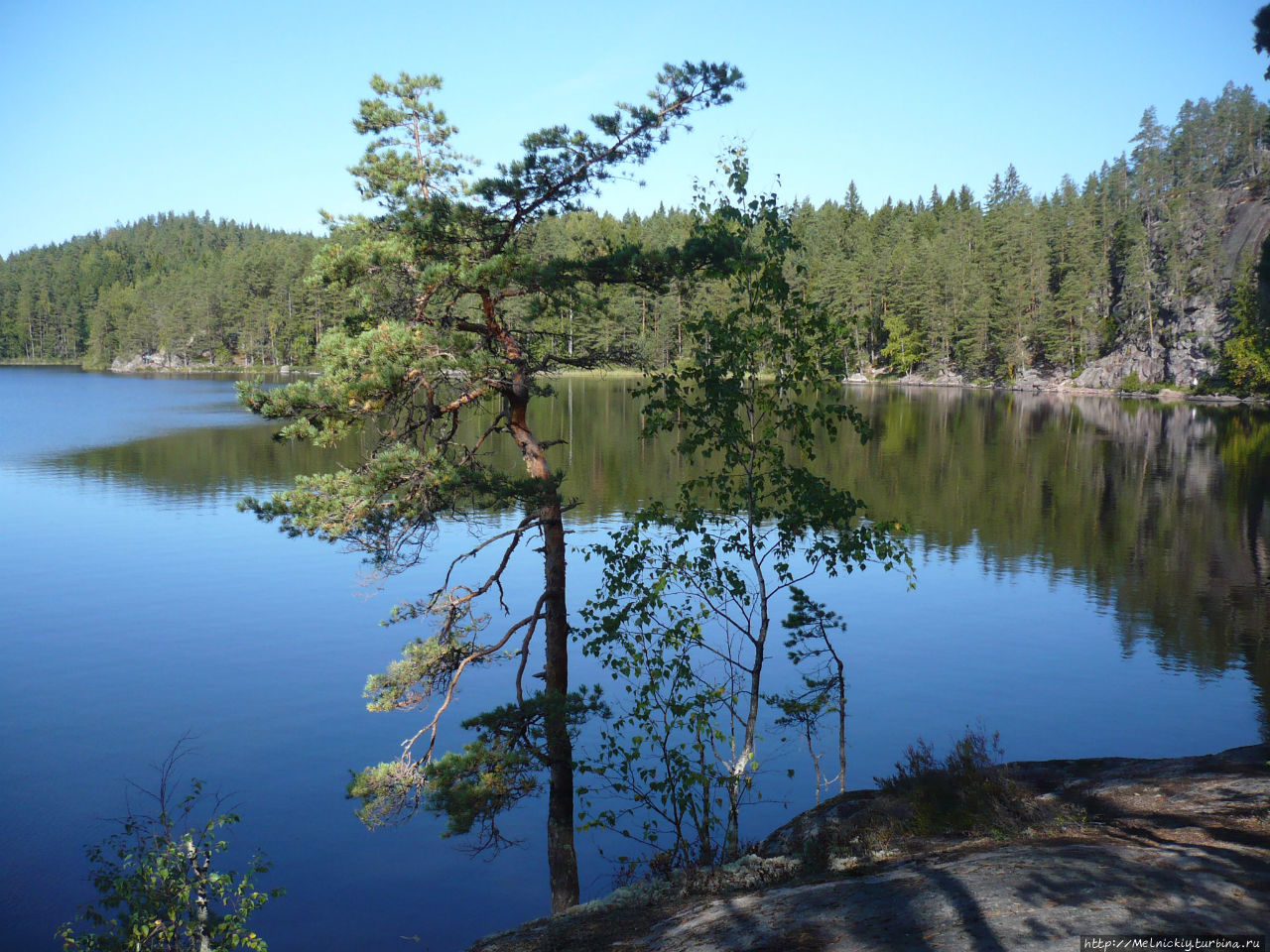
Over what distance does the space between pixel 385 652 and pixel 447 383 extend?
10.8m

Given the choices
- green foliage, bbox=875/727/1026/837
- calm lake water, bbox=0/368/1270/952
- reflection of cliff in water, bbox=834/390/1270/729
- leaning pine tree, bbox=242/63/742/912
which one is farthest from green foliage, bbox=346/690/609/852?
reflection of cliff in water, bbox=834/390/1270/729

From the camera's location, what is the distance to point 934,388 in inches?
3991

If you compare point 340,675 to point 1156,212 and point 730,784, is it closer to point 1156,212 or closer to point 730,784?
point 730,784

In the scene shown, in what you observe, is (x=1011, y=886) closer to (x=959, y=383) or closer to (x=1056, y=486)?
(x=1056, y=486)

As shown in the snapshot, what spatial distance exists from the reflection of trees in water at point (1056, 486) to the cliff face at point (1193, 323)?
1533cm

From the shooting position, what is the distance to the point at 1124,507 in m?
35.5

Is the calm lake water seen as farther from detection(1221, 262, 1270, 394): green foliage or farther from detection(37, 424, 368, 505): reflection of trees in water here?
detection(1221, 262, 1270, 394): green foliage

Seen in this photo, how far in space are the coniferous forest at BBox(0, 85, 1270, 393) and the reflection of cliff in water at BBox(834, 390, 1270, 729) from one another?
14308mm

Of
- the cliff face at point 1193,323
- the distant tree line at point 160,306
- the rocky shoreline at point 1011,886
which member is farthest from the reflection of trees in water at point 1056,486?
the distant tree line at point 160,306

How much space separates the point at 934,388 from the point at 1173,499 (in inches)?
2626

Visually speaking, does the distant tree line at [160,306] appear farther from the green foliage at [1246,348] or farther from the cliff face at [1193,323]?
the green foliage at [1246,348]

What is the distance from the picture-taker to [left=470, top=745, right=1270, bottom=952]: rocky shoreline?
5.36 metres

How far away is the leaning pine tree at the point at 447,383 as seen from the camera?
408 inches

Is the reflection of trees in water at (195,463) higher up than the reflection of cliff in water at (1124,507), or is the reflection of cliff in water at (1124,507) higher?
the reflection of trees in water at (195,463)
